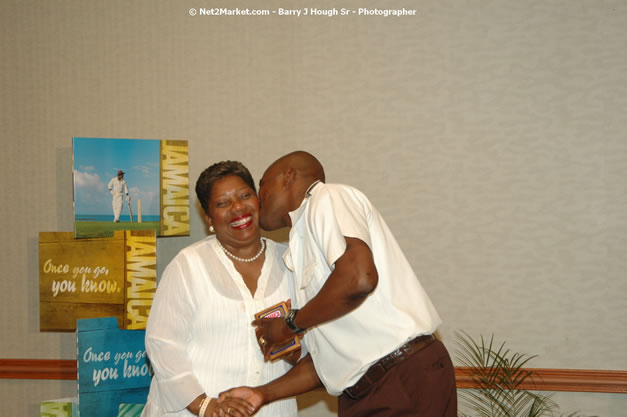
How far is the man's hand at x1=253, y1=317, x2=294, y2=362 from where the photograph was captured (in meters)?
1.88

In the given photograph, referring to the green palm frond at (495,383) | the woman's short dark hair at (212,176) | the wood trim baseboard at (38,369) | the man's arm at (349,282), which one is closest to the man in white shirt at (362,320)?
the man's arm at (349,282)

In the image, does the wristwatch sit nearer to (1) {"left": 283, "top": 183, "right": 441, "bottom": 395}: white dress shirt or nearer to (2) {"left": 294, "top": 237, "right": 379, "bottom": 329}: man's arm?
(1) {"left": 283, "top": 183, "right": 441, "bottom": 395}: white dress shirt

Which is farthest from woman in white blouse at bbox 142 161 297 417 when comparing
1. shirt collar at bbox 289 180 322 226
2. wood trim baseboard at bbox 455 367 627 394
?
wood trim baseboard at bbox 455 367 627 394

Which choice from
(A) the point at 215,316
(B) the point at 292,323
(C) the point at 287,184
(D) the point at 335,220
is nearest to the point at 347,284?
(D) the point at 335,220

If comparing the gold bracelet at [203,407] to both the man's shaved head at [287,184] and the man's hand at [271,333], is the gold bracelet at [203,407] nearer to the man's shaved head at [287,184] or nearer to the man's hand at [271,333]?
the man's hand at [271,333]

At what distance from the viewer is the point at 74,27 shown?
336cm

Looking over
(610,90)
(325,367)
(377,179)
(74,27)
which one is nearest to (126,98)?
(74,27)

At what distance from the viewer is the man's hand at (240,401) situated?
6.50 feet

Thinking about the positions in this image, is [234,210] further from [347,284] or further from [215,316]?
[347,284]

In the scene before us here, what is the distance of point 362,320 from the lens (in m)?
1.79

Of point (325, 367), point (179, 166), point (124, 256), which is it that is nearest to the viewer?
point (325, 367)

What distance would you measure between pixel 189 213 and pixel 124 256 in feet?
1.95

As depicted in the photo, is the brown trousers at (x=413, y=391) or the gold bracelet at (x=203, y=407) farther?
the gold bracelet at (x=203, y=407)

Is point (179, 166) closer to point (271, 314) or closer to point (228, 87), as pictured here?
point (228, 87)
